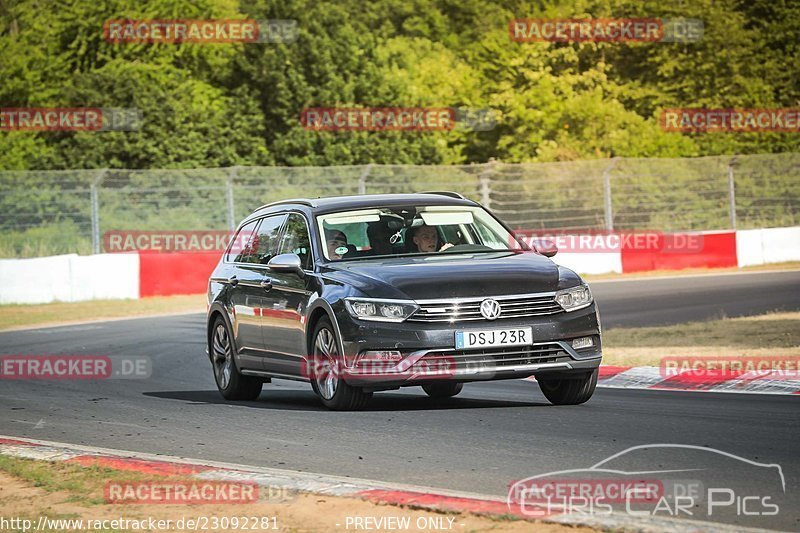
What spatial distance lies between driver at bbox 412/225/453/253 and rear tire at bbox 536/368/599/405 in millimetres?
1307

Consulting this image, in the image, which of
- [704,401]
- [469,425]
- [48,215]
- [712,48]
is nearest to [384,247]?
[469,425]

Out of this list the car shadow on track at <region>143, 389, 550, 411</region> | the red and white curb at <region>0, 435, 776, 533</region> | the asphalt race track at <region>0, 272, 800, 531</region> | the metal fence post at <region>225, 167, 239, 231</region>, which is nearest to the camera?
the red and white curb at <region>0, 435, 776, 533</region>

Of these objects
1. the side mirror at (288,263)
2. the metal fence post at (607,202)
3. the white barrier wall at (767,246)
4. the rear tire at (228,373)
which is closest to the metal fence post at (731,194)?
the white barrier wall at (767,246)

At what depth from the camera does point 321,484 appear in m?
7.31

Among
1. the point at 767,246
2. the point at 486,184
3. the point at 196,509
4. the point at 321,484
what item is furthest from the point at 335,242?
the point at 767,246

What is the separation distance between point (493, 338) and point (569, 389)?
1.25m

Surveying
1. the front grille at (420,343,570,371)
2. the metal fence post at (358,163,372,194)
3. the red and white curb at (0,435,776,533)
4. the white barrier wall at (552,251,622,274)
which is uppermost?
the metal fence post at (358,163,372,194)

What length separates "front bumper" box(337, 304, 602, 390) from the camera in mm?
9875

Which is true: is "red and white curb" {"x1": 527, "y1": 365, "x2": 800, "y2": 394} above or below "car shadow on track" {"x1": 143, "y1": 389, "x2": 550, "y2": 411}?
below

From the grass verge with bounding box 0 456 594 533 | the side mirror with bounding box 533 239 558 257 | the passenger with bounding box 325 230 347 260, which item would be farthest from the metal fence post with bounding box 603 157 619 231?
the grass verge with bounding box 0 456 594 533

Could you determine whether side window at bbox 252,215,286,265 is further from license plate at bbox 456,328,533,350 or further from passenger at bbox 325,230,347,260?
license plate at bbox 456,328,533,350

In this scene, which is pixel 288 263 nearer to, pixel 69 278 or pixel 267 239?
pixel 267 239

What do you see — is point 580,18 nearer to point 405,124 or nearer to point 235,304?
point 405,124

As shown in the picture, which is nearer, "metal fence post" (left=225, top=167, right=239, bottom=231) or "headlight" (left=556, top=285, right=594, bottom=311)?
"headlight" (left=556, top=285, right=594, bottom=311)
